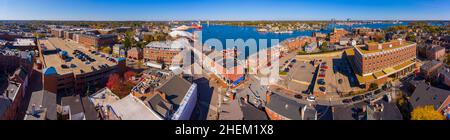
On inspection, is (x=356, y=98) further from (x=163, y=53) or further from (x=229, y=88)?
(x=163, y=53)

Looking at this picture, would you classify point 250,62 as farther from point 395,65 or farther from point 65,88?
point 65,88

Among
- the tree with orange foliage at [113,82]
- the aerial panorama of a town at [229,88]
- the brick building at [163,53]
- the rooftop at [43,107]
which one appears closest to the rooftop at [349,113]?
the aerial panorama of a town at [229,88]

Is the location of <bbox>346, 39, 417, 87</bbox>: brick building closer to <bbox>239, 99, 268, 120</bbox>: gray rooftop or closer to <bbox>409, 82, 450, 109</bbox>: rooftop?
<bbox>409, 82, 450, 109</bbox>: rooftop

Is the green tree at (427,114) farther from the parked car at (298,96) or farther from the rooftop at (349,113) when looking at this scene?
the parked car at (298,96)

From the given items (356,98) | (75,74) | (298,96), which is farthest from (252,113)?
(75,74)

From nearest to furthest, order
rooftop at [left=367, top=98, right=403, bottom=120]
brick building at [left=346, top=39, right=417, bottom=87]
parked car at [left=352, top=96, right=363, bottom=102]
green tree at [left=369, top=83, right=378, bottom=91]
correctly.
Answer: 1. rooftop at [left=367, top=98, right=403, bottom=120]
2. parked car at [left=352, top=96, right=363, bottom=102]
3. green tree at [left=369, top=83, right=378, bottom=91]
4. brick building at [left=346, top=39, right=417, bottom=87]

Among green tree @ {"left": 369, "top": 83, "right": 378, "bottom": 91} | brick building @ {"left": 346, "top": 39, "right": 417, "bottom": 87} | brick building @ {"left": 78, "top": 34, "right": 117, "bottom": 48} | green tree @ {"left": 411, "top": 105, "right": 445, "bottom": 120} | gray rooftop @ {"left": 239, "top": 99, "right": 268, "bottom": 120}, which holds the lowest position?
gray rooftop @ {"left": 239, "top": 99, "right": 268, "bottom": 120}

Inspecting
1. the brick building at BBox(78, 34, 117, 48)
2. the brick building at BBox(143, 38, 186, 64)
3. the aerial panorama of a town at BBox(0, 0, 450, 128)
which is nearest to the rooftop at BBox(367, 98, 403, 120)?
the aerial panorama of a town at BBox(0, 0, 450, 128)

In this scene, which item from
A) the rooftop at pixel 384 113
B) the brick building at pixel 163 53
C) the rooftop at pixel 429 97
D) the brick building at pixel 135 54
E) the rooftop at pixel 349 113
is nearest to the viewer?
the rooftop at pixel 384 113

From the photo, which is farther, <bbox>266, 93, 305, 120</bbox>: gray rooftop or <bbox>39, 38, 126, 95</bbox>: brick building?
<bbox>39, 38, 126, 95</bbox>: brick building
